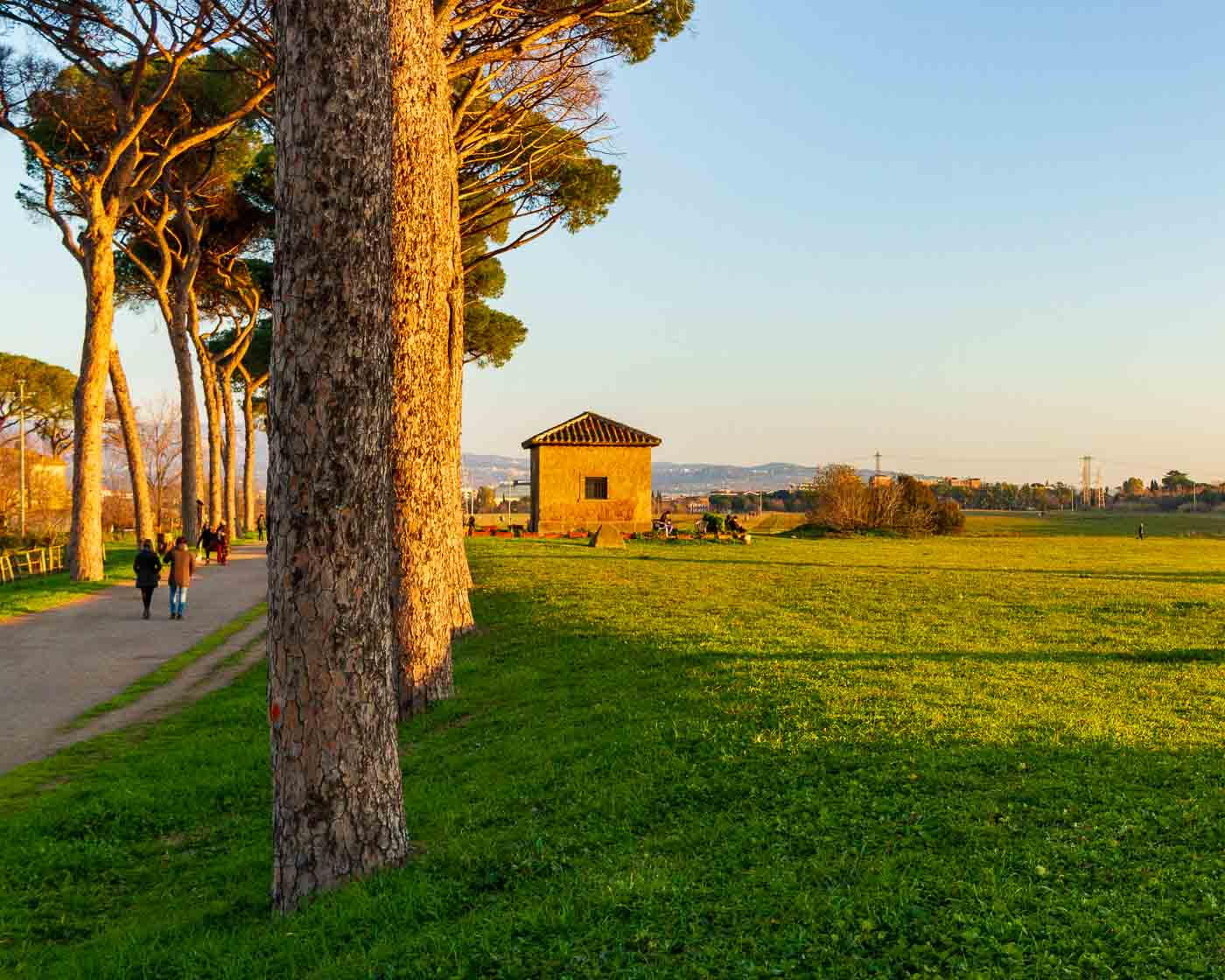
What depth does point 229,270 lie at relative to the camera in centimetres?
3316

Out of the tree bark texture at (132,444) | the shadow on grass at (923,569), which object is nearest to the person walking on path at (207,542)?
the tree bark texture at (132,444)

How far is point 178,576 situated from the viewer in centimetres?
1747

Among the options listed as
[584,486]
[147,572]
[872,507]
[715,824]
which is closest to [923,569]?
[147,572]

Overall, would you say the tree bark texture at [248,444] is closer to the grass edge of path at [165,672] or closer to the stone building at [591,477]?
the stone building at [591,477]

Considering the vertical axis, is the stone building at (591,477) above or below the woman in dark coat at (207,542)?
above

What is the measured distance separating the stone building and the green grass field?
29.7 m

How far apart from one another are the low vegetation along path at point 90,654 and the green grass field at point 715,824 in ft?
2.40

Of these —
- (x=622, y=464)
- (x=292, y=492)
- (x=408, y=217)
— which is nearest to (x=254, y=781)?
(x=292, y=492)

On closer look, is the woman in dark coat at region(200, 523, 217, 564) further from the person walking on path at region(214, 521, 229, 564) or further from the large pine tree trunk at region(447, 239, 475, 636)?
the large pine tree trunk at region(447, 239, 475, 636)

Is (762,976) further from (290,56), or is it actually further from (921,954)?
(290,56)

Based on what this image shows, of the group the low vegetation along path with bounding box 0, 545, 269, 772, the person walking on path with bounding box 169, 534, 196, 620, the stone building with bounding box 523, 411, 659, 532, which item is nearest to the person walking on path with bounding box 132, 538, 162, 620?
the person walking on path with bounding box 169, 534, 196, 620

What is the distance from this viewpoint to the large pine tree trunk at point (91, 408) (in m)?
21.9

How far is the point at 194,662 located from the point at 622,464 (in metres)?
29.2

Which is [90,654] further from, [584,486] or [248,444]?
[248,444]
